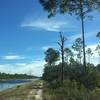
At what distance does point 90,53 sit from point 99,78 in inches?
3126

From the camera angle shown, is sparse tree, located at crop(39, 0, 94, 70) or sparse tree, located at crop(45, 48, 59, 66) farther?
sparse tree, located at crop(45, 48, 59, 66)

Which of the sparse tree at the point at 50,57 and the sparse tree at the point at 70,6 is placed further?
the sparse tree at the point at 50,57

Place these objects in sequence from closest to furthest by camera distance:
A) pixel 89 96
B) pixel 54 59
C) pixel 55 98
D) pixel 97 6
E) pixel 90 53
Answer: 1. pixel 89 96
2. pixel 55 98
3. pixel 97 6
4. pixel 54 59
5. pixel 90 53

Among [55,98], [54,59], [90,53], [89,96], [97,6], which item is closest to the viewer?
[89,96]

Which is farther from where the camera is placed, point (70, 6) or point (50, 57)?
point (50, 57)

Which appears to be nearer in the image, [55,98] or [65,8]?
[55,98]

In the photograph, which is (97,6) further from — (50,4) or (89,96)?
(89,96)

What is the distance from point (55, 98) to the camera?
91.8 ft

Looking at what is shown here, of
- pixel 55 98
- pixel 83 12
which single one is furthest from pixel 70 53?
pixel 55 98

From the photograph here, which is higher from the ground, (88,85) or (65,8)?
(65,8)

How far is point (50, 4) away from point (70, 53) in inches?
2492

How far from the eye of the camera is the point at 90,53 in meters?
119

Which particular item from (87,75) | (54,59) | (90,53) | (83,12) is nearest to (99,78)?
(87,75)

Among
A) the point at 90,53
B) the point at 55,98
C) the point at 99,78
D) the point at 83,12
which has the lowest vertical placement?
the point at 55,98
